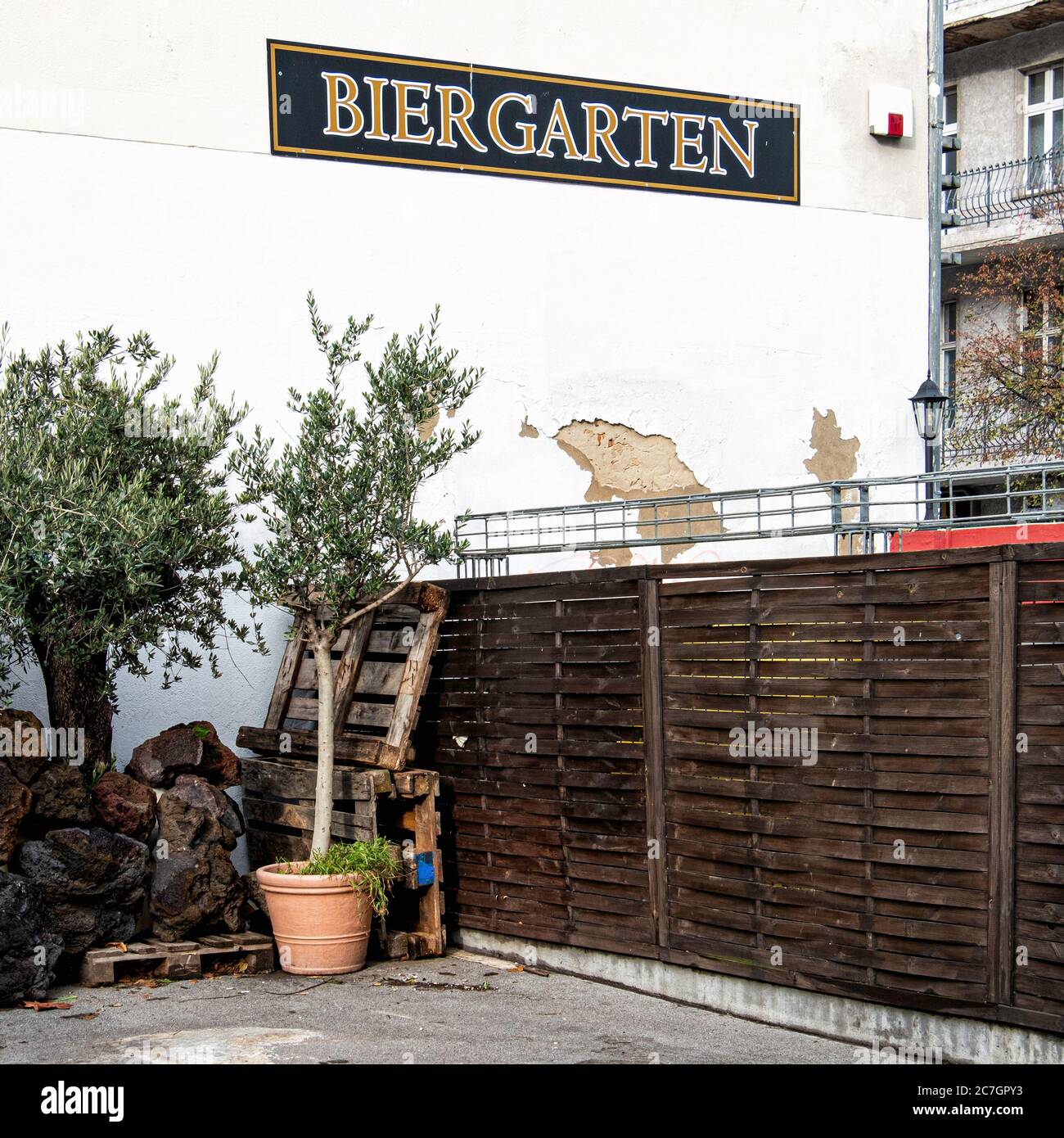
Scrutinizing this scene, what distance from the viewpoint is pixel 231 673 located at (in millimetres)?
10570

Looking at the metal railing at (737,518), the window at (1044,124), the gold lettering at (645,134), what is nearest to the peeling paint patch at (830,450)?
the metal railing at (737,518)

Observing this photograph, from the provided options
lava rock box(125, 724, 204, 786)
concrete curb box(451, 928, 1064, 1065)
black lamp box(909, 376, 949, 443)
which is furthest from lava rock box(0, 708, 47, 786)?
black lamp box(909, 376, 949, 443)

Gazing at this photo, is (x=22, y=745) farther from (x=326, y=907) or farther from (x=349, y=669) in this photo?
(x=349, y=669)

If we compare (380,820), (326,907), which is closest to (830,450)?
(380,820)

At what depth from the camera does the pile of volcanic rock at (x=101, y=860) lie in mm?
7664

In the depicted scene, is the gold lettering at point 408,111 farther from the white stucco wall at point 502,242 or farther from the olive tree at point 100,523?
the olive tree at point 100,523

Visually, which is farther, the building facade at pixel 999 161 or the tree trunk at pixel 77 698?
the building facade at pixel 999 161

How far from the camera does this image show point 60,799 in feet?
26.8

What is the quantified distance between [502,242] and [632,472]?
2231 millimetres

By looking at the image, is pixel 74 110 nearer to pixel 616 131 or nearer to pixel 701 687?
pixel 616 131

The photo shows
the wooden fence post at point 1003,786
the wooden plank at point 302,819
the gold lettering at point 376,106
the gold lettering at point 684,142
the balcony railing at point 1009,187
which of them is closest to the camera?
the wooden fence post at point 1003,786

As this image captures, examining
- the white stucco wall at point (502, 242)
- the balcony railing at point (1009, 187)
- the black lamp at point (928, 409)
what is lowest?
the black lamp at point (928, 409)

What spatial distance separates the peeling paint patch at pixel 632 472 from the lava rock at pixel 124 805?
15.6ft

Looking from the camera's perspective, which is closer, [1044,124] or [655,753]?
[655,753]
